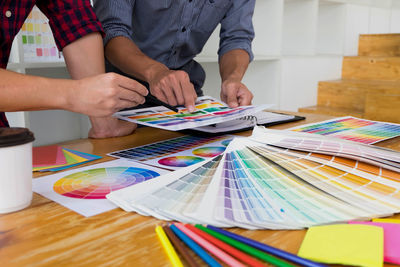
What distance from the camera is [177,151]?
72cm

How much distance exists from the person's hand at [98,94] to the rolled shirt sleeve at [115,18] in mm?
483

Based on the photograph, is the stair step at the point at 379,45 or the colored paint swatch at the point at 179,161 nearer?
the colored paint swatch at the point at 179,161

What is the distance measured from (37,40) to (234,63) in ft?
2.59

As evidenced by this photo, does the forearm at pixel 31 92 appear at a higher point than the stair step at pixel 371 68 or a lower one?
lower

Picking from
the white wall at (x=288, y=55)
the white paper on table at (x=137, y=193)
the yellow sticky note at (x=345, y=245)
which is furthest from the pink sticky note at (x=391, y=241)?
the white wall at (x=288, y=55)

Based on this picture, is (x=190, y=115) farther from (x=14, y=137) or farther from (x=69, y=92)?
(x=14, y=137)

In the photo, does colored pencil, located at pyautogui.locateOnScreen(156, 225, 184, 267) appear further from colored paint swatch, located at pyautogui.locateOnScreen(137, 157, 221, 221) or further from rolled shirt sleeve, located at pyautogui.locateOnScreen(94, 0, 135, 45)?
rolled shirt sleeve, located at pyautogui.locateOnScreen(94, 0, 135, 45)

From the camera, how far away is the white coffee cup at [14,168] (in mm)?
400

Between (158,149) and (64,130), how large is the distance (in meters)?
1.22

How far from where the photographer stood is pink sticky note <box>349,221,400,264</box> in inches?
13.2

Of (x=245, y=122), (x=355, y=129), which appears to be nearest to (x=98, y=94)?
(x=245, y=122)

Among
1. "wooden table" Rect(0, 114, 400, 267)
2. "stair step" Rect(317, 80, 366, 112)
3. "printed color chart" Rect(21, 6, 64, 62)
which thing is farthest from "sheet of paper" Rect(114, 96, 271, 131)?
"stair step" Rect(317, 80, 366, 112)

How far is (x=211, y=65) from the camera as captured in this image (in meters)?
2.30

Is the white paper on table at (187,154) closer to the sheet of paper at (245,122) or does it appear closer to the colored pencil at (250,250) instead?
the sheet of paper at (245,122)
